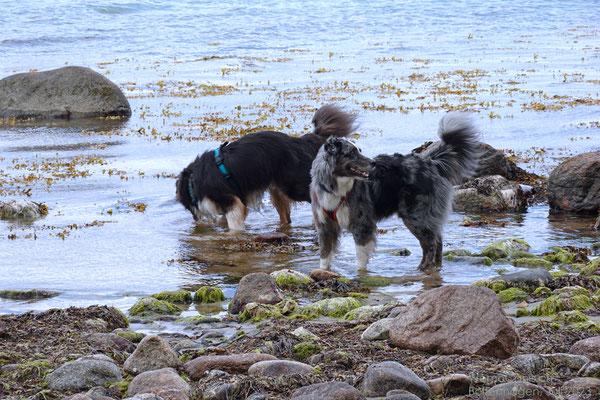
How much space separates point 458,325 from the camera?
167 inches

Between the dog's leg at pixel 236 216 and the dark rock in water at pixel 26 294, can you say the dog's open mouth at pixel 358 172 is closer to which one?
the dog's leg at pixel 236 216

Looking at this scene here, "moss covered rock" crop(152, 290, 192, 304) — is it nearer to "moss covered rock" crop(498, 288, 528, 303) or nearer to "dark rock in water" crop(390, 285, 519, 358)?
"dark rock in water" crop(390, 285, 519, 358)

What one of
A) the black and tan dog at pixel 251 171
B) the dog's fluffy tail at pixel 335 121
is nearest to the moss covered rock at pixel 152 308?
the black and tan dog at pixel 251 171

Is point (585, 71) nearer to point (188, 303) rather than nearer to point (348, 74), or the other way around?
point (348, 74)

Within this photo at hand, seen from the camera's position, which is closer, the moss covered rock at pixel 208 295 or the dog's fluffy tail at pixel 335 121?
the moss covered rock at pixel 208 295

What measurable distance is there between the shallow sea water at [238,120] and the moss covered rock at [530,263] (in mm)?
184

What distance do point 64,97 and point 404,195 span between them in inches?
577

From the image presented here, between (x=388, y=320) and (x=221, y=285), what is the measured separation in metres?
2.70

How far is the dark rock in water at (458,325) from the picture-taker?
4.13 m

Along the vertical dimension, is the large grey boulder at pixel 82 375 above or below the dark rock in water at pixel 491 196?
above

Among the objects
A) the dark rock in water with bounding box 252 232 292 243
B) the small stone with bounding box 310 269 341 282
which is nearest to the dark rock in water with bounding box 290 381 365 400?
the small stone with bounding box 310 269 341 282

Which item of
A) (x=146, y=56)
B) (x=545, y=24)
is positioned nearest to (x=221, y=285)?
(x=146, y=56)

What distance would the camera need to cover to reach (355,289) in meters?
6.61

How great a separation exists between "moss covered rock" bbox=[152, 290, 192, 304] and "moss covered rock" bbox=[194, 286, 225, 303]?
0.07 m
